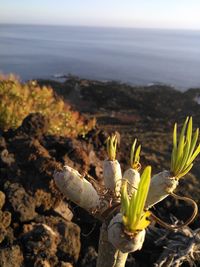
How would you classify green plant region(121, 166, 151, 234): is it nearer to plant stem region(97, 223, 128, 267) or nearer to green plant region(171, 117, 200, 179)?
green plant region(171, 117, 200, 179)

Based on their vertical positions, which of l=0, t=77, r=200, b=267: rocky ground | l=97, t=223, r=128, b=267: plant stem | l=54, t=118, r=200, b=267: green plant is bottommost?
l=0, t=77, r=200, b=267: rocky ground

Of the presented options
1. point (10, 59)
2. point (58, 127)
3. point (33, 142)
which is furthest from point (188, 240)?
point (10, 59)

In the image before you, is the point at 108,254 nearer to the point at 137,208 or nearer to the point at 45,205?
the point at 137,208

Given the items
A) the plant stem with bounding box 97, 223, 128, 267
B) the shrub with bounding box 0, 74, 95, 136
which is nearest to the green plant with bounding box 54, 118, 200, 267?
the plant stem with bounding box 97, 223, 128, 267

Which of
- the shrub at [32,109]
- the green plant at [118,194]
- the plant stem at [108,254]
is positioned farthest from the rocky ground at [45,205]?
the shrub at [32,109]

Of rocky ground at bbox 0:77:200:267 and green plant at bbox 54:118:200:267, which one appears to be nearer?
green plant at bbox 54:118:200:267

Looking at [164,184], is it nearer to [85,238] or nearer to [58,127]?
[85,238]

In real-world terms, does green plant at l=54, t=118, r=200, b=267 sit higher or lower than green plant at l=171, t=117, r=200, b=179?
lower

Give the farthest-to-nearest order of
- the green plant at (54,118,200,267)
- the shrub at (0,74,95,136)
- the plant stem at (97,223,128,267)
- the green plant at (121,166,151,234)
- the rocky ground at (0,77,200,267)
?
the shrub at (0,74,95,136), the rocky ground at (0,77,200,267), the plant stem at (97,223,128,267), the green plant at (54,118,200,267), the green plant at (121,166,151,234)
